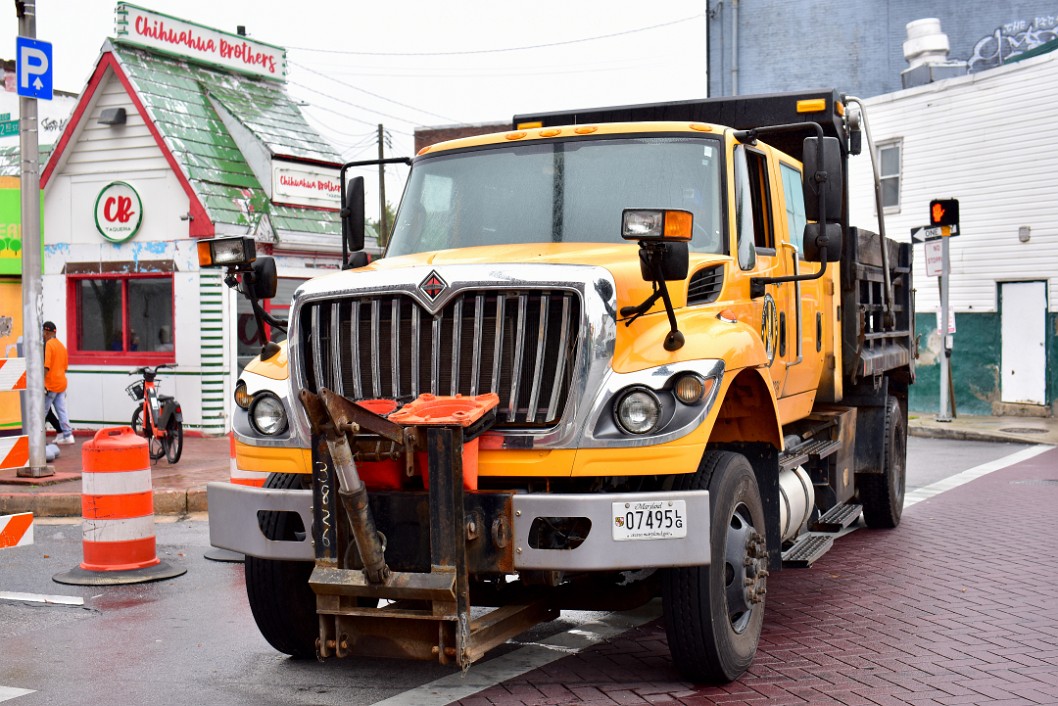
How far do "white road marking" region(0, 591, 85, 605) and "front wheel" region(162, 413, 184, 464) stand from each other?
22.3 ft

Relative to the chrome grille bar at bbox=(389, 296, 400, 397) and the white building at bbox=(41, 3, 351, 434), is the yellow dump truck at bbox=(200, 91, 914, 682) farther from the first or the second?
the white building at bbox=(41, 3, 351, 434)

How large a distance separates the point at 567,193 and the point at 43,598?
4.23 metres

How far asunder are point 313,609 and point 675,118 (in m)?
4.58

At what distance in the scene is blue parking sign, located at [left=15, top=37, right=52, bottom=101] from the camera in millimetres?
12883

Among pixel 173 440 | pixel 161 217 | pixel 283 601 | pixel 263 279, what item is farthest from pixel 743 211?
pixel 161 217

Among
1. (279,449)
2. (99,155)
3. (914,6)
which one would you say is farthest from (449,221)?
(914,6)

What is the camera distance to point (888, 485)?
10328mm

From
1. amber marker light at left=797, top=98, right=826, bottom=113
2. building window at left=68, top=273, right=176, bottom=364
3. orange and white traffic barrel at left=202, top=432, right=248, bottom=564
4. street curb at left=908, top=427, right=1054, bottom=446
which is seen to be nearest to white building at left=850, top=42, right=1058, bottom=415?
street curb at left=908, top=427, right=1054, bottom=446

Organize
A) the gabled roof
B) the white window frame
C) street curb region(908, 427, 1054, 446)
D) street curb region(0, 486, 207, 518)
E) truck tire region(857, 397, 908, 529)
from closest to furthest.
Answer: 1. truck tire region(857, 397, 908, 529)
2. street curb region(0, 486, 207, 518)
3. the gabled roof
4. street curb region(908, 427, 1054, 446)
5. the white window frame

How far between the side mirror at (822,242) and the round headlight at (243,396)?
2936 mm

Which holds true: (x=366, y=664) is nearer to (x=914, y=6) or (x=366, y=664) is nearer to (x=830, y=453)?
(x=830, y=453)

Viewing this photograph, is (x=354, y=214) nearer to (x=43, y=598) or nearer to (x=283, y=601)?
(x=283, y=601)

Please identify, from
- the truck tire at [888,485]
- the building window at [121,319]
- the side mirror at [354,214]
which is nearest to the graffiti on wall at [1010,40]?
the building window at [121,319]

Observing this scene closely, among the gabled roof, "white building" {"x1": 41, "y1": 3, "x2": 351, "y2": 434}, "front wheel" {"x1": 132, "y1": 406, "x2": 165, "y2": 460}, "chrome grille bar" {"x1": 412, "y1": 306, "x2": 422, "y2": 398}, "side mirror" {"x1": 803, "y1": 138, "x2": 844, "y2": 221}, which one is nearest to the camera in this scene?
"chrome grille bar" {"x1": 412, "y1": 306, "x2": 422, "y2": 398}
